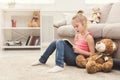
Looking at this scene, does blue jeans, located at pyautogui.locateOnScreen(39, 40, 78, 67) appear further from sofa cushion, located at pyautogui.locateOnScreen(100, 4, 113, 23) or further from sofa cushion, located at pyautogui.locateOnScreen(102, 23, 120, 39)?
sofa cushion, located at pyautogui.locateOnScreen(100, 4, 113, 23)

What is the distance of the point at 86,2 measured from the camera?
4.21 metres

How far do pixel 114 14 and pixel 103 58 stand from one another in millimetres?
1153

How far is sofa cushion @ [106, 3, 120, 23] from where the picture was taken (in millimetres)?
2900

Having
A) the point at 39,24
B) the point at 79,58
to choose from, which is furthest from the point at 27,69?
the point at 39,24

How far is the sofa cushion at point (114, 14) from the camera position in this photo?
2900 millimetres

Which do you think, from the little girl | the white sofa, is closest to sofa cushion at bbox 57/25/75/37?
the white sofa

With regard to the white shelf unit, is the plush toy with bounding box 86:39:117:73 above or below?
below

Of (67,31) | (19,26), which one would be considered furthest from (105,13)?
(19,26)

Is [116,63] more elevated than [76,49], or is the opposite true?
[76,49]

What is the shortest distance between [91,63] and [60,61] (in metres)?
0.28

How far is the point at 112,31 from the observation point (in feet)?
6.48

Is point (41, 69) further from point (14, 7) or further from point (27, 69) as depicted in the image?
point (14, 7)

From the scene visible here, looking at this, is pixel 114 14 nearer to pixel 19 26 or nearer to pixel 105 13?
pixel 105 13

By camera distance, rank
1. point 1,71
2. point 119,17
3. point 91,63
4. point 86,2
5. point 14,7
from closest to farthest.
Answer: point 91,63 → point 1,71 → point 119,17 → point 14,7 → point 86,2
